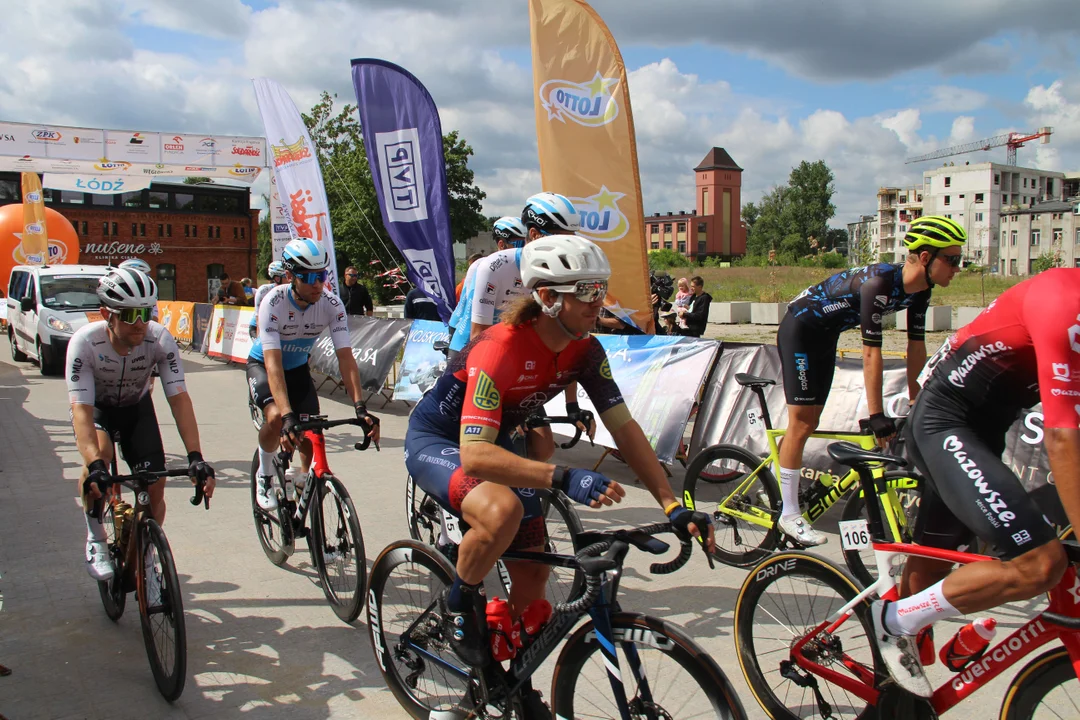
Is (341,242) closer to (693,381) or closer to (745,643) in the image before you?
(693,381)

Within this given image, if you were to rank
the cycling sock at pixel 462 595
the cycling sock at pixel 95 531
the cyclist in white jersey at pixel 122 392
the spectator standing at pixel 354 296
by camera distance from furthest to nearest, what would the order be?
the spectator standing at pixel 354 296, the cycling sock at pixel 95 531, the cyclist in white jersey at pixel 122 392, the cycling sock at pixel 462 595

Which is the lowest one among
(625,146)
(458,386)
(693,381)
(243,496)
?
(243,496)

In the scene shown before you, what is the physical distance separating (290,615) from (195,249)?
6027cm

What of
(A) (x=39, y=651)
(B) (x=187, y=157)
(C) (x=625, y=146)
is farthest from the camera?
(B) (x=187, y=157)

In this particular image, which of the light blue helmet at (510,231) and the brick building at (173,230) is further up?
the brick building at (173,230)

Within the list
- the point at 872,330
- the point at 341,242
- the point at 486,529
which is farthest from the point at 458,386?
the point at 341,242

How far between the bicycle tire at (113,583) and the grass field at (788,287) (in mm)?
22547

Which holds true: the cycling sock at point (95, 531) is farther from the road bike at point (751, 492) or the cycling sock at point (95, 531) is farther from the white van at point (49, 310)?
the white van at point (49, 310)

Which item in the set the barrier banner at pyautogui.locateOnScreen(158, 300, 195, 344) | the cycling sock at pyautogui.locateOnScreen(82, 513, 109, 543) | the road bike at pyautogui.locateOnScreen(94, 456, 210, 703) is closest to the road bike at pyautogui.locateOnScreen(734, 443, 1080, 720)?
the road bike at pyautogui.locateOnScreen(94, 456, 210, 703)

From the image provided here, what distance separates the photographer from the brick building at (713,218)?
12294 centimetres

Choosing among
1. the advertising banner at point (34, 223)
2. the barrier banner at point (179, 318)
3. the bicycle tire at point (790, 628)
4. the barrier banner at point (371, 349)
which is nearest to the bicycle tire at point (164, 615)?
the bicycle tire at point (790, 628)

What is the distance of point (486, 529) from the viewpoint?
290 centimetres

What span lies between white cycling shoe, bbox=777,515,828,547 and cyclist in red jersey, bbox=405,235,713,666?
96.4 inches

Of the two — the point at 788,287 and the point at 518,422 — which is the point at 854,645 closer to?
the point at 518,422
